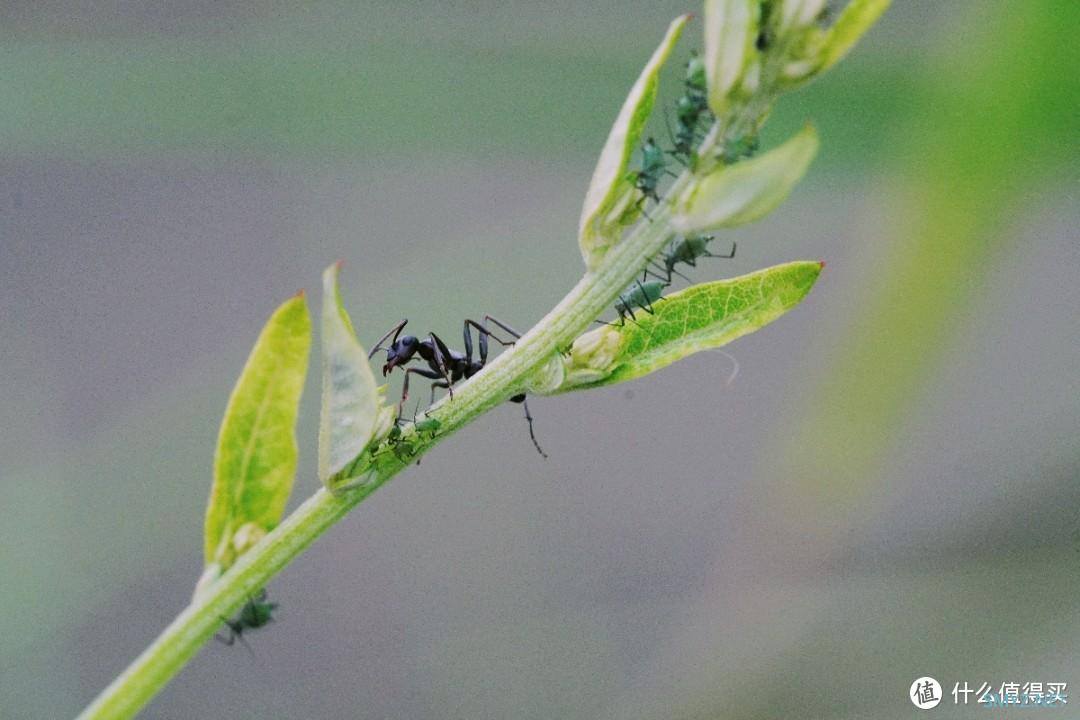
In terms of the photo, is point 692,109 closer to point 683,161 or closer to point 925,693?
point 683,161

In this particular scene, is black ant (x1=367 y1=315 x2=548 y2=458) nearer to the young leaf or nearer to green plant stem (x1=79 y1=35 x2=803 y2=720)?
green plant stem (x1=79 y1=35 x2=803 y2=720)

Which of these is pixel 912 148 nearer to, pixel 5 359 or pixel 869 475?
pixel 869 475

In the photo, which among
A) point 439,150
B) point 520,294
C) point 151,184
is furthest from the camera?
point 151,184

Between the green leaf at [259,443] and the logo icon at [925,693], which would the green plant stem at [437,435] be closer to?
the green leaf at [259,443]

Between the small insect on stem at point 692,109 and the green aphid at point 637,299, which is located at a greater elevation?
the small insect on stem at point 692,109

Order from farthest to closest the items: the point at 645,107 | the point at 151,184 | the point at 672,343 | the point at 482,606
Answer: the point at 151,184, the point at 482,606, the point at 672,343, the point at 645,107

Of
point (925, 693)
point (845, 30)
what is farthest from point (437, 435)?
point (925, 693)

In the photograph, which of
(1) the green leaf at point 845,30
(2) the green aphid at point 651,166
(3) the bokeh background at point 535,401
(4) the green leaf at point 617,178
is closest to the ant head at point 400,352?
(2) the green aphid at point 651,166

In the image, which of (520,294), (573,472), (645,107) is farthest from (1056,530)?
(573,472)
